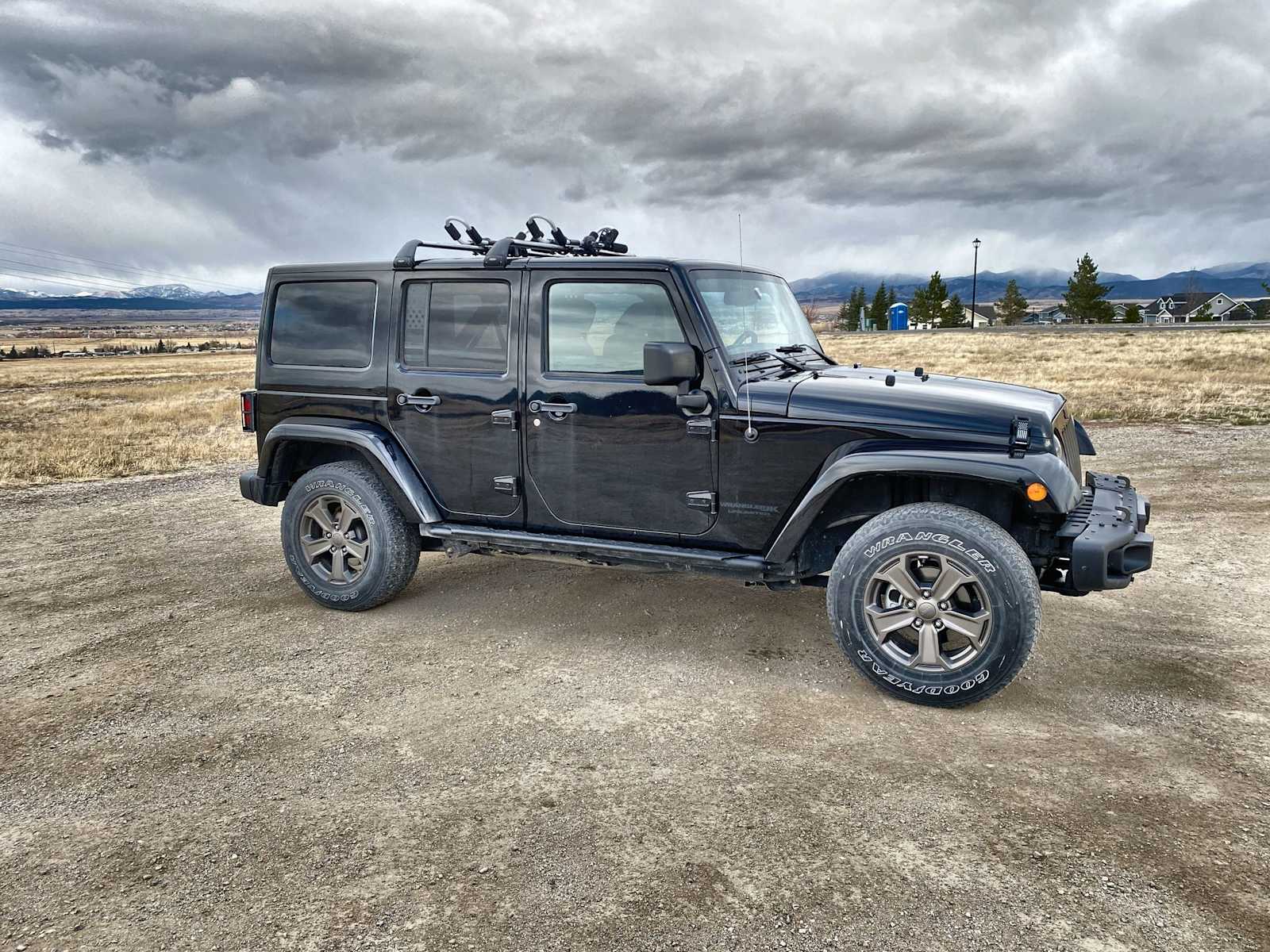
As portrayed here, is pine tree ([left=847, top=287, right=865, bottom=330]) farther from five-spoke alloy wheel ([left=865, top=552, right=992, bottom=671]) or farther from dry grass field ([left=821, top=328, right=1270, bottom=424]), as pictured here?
five-spoke alloy wheel ([left=865, top=552, right=992, bottom=671])

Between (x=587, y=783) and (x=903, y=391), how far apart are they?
2247mm

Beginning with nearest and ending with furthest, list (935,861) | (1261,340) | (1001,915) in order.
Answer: (1001,915) < (935,861) < (1261,340)

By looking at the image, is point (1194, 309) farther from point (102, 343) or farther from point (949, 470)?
point (102, 343)

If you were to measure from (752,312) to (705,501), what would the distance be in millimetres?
1102

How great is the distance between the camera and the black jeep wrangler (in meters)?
3.82

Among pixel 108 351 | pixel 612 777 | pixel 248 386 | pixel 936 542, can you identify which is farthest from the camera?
pixel 108 351

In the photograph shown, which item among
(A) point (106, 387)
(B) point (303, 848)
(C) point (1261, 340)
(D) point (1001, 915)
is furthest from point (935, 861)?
(C) point (1261, 340)

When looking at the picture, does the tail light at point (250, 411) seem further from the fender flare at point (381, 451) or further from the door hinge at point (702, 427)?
the door hinge at point (702, 427)

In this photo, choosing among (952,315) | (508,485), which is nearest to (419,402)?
(508,485)

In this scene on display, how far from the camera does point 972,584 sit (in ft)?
12.6

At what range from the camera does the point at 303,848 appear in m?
2.93

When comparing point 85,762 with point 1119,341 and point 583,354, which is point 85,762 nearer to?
point 583,354

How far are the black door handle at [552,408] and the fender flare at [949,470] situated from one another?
128 centimetres

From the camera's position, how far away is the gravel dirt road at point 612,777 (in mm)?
2586
